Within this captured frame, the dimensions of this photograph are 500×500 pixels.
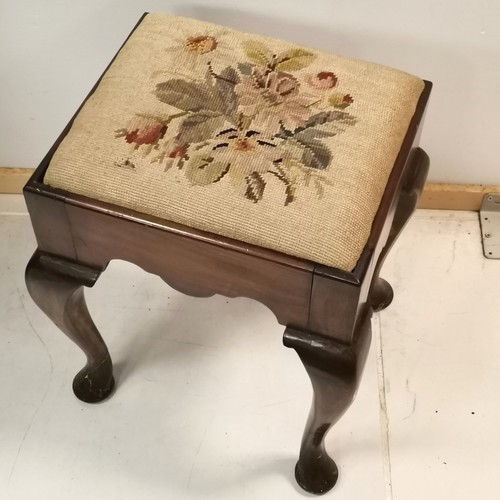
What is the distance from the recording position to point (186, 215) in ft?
2.47

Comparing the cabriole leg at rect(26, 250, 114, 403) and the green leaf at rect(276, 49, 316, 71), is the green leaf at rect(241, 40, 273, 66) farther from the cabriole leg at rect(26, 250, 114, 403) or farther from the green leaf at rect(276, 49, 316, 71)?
the cabriole leg at rect(26, 250, 114, 403)

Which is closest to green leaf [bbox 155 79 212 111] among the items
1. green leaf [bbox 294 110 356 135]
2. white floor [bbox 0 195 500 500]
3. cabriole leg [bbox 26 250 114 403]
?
green leaf [bbox 294 110 356 135]

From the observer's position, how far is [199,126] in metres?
0.82

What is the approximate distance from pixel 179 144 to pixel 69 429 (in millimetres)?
526

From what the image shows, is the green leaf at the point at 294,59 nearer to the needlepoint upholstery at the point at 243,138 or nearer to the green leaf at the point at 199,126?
the needlepoint upholstery at the point at 243,138

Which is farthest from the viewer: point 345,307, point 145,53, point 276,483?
point 276,483

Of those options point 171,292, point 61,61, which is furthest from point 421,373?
point 61,61

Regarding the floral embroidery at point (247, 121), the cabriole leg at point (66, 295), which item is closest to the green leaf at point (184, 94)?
the floral embroidery at point (247, 121)

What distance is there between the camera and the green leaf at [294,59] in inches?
35.0

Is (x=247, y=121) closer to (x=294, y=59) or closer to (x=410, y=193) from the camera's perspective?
(x=294, y=59)

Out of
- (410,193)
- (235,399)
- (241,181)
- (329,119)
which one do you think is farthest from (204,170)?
(235,399)

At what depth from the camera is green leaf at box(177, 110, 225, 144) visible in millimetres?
805

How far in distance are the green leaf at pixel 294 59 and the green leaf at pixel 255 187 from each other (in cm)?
19

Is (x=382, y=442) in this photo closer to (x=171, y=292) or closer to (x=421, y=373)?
(x=421, y=373)
